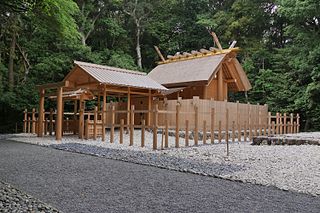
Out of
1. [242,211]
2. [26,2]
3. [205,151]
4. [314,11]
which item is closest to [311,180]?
[242,211]

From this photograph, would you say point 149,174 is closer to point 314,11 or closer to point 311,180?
point 311,180

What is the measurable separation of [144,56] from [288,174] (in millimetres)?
27681

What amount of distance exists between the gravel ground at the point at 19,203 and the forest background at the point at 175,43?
40.7ft

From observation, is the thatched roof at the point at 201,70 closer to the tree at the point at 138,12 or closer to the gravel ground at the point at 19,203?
the tree at the point at 138,12

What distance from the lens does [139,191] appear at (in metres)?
4.78

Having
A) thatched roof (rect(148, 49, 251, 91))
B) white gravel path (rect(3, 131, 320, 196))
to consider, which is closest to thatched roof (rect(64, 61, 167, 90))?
thatched roof (rect(148, 49, 251, 91))

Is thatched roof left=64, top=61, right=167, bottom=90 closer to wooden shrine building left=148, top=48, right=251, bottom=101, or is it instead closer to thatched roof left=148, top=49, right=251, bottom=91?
wooden shrine building left=148, top=48, right=251, bottom=101

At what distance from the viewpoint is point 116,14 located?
30719 millimetres

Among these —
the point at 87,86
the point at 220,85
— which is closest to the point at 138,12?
the point at 220,85

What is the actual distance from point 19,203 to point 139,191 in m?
1.65

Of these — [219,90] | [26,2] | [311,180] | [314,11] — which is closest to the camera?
[26,2]

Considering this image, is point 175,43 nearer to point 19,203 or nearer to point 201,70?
point 201,70

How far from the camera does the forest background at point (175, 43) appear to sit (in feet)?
67.9

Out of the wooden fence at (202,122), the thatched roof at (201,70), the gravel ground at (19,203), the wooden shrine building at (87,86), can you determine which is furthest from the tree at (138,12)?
the gravel ground at (19,203)
